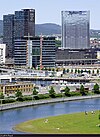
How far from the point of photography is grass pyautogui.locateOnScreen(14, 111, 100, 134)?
14.7m

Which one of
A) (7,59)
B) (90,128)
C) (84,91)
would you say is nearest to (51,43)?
(7,59)

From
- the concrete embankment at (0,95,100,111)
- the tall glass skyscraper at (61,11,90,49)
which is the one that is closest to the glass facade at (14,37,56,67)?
the concrete embankment at (0,95,100,111)

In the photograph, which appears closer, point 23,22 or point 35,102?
point 35,102

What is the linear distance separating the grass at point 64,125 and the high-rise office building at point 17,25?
1654 inches

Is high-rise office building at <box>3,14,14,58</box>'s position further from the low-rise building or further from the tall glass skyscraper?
the low-rise building

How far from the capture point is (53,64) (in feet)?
163

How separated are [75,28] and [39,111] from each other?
180ft

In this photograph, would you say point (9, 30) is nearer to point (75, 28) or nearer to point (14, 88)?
point (75, 28)

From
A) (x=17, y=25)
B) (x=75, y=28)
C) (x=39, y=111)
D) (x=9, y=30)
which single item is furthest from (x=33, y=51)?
(x=75, y=28)

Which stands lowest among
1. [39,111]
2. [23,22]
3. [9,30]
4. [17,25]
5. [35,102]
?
[39,111]

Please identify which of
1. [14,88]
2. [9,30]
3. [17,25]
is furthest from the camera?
[9,30]

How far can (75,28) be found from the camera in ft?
247

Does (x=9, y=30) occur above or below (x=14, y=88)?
above

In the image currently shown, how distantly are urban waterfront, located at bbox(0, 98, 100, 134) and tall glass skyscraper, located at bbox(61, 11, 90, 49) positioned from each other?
46763 mm
